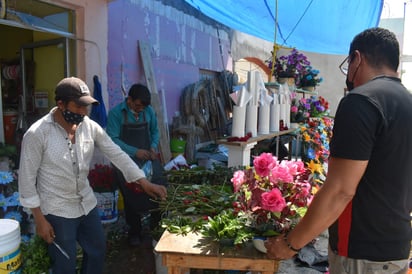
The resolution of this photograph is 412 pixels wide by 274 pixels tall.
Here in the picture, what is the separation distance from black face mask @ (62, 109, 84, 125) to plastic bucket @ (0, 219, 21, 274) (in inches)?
31.4

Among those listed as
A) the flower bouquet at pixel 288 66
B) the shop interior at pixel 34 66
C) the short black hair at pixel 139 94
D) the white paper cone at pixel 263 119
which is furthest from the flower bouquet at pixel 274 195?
the flower bouquet at pixel 288 66

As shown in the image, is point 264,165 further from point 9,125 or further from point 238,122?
point 9,125

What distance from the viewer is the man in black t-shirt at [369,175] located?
4.55 feet

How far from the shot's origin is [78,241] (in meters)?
2.55

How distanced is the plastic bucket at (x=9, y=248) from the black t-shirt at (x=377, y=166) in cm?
198

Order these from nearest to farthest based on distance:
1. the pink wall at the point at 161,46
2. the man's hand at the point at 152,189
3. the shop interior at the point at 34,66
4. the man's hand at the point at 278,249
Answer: the man's hand at the point at 278,249, the man's hand at the point at 152,189, the shop interior at the point at 34,66, the pink wall at the point at 161,46

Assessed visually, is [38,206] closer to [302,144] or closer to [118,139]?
[118,139]

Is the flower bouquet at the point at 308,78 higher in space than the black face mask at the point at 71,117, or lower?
higher

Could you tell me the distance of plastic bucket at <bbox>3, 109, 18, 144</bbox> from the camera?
14.0 feet

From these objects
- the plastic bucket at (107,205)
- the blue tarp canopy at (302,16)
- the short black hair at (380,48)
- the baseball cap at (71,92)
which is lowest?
the plastic bucket at (107,205)

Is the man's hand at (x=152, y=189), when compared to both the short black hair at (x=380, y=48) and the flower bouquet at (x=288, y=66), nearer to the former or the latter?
the short black hair at (x=380, y=48)

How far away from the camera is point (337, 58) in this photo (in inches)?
651

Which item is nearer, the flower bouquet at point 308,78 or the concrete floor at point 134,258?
the concrete floor at point 134,258

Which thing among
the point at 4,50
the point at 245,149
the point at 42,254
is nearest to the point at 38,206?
the point at 42,254
